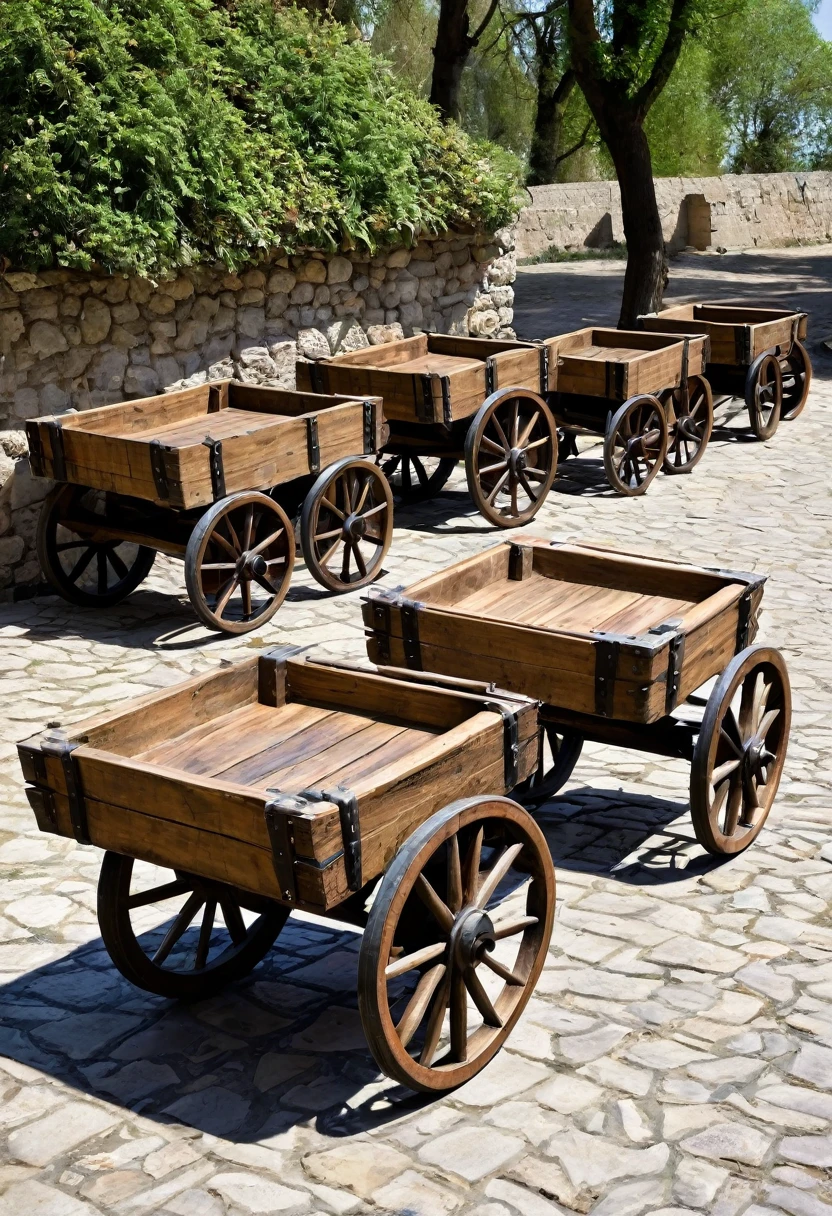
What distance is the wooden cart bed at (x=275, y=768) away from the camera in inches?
139

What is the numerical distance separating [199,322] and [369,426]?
170cm

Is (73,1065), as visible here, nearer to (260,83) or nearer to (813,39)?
(260,83)

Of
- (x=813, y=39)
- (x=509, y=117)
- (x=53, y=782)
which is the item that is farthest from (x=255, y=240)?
(x=813, y=39)

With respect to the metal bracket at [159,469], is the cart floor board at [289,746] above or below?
below

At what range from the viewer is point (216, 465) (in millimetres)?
7410

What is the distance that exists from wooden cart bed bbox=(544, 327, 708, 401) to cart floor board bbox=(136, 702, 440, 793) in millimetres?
6293

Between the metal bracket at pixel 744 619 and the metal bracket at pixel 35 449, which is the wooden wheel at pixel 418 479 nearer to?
the metal bracket at pixel 35 449

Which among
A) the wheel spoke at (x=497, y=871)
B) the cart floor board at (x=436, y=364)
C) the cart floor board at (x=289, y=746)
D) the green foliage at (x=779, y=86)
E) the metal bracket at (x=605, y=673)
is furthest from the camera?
the green foliage at (x=779, y=86)

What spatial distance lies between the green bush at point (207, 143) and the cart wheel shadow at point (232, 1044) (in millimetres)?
5039

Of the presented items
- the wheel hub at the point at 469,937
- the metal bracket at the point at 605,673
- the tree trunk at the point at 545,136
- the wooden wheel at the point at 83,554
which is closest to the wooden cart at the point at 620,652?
the metal bracket at the point at 605,673

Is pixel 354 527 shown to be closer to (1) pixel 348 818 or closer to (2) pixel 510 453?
(2) pixel 510 453

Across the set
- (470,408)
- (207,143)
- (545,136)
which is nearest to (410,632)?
(470,408)

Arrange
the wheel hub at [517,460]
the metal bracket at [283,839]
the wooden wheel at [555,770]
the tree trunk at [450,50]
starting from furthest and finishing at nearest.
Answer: the tree trunk at [450,50], the wheel hub at [517,460], the wooden wheel at [555,770], the metal bracket at [283,839]

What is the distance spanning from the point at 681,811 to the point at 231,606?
346cm
